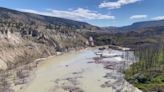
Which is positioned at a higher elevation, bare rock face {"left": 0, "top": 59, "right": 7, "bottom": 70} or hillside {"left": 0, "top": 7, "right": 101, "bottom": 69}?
hillside {"left": 0, "top": 7, "right": 101, "bottom": 69}

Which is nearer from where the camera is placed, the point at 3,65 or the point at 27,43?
the point at 3,65

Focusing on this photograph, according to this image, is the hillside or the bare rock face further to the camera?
the hillside

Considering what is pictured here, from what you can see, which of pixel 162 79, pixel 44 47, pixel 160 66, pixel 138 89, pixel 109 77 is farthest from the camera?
pixel 44 47

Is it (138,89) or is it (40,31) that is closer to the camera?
(138,89)

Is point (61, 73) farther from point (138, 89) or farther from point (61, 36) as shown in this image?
point (61, 36)

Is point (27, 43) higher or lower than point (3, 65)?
higher

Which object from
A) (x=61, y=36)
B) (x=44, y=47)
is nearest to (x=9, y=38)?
(x=44, y=47)

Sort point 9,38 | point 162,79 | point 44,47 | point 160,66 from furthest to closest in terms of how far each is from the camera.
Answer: point 44,47 → point 9,38 → point 160,66 → point 162,79

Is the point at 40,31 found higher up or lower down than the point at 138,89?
higher up

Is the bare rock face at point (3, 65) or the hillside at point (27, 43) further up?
the hillside at point (27, 43)

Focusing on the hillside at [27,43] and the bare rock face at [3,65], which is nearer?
the bare rock face at [3,65]
